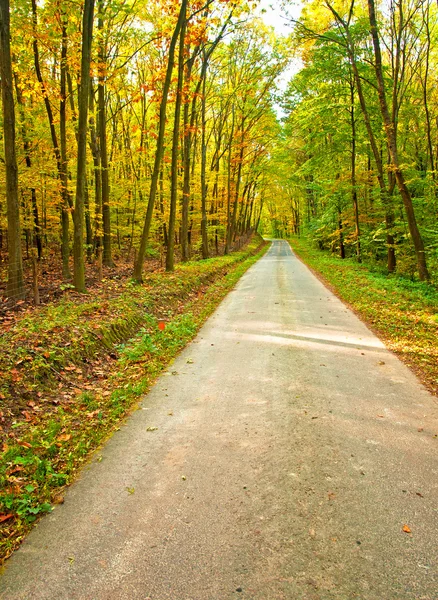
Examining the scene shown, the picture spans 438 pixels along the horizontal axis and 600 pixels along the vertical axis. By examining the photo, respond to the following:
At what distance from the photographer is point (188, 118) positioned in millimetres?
17500

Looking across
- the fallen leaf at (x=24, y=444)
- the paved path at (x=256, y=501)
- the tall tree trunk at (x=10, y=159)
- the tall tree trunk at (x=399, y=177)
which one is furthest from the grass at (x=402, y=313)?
the tall tree trunk at (x=10, y=159)

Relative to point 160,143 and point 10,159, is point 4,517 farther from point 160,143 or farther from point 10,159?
point 160,143

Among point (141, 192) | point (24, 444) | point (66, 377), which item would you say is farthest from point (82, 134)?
point (141, 192)

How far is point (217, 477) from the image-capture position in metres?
3.10

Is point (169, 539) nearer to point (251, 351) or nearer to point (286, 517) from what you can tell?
point (286, 517)

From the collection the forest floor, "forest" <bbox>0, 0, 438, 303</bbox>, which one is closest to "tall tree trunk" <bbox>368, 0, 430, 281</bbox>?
"forest" <bbox>0, 0, 438, 303</bbox>

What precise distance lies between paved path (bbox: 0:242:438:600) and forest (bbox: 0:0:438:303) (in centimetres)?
605

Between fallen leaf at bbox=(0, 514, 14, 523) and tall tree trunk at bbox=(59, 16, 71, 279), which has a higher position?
tall tree trunk at bbox=(59, 16, 71, 279)

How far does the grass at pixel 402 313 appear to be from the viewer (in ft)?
19.5

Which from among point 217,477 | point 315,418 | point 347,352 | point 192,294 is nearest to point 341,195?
point 192,294

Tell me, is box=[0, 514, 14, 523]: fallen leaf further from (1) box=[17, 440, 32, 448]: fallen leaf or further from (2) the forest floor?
(1) box=[17, 440, 32, 448]: fallen leaf

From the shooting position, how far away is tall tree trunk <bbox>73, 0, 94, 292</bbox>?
8.16m

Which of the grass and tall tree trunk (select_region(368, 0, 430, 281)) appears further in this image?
tall tree trunk (select_region(368, 0, 430, 281))

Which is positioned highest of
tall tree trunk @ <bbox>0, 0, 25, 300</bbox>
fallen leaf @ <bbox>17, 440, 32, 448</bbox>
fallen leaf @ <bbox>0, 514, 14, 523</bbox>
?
tall tree trunk @ <bbox>0, 0, 25, 300</bbox>
